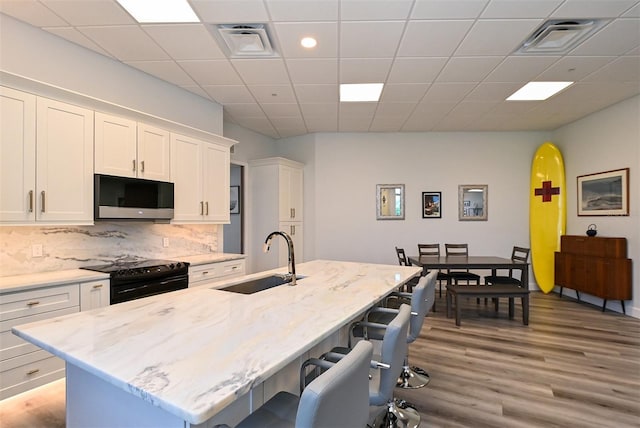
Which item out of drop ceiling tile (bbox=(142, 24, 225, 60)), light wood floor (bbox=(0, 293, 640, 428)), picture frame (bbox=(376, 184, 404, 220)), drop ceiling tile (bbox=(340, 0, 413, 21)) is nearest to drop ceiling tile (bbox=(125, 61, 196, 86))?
drop ceiling tile (bbox=(142, 24, 225, 60))

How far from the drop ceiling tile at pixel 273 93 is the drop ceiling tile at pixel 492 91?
242cm

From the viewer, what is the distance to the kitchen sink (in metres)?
2.25

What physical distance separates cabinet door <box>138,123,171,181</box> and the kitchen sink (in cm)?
183

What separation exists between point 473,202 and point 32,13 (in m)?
6.48

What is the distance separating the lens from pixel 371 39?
2957mm

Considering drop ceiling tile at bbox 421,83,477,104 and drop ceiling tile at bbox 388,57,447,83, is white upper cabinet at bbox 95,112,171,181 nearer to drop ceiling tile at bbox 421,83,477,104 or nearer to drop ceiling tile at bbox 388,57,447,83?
drop ceiling tile at bbox 388,57,447,83

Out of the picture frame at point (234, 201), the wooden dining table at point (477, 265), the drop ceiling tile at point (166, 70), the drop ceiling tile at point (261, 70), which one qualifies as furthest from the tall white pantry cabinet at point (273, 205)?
the wooden dining table at point (477, 265)

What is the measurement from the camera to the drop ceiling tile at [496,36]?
8.87ft

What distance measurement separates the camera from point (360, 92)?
13.9 feet

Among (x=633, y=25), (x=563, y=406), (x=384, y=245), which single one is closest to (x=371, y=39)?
(x=633, y=25)

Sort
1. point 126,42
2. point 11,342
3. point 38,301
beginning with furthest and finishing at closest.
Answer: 1. point 126,42
2. point 38,301
3. point 11,342

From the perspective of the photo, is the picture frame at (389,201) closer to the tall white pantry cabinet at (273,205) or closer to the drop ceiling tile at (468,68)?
the tall white pantry cabinet at (273,205)

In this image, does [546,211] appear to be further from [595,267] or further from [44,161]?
[44,161]

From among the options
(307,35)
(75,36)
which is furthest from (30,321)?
(307,35)
